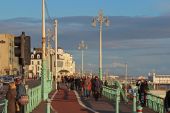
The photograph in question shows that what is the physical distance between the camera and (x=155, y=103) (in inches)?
1216

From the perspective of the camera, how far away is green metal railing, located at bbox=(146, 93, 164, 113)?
93.3 ft

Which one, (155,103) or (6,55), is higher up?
(6,55)

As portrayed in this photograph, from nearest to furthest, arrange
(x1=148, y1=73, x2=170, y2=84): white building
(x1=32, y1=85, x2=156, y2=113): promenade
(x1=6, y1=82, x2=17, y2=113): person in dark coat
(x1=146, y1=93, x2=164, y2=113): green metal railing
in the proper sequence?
(x1=6, y1=82, x2=17, y2=113): person in dark coat < (x1=146, y1=93, x2=164, y2=113): green metal railing < (x1=32, y1=85, x2=156, y2=113): promenade < (x1=148, y1=73, x2=170, y2=84): white building

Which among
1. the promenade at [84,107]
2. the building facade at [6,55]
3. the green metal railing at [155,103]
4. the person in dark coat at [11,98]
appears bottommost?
the promenade at [84,107]

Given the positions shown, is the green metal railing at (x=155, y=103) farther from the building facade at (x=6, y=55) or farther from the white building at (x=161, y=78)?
the building facade at (x=6, y=55)

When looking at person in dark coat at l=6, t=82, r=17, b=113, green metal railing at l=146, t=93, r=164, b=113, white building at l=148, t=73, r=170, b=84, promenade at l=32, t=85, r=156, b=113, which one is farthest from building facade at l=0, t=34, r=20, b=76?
person in dark coat at l=6, t=82, r=17, b=113

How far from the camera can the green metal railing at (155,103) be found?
93.3 feet

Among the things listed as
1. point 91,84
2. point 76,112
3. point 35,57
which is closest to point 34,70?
point 35,57

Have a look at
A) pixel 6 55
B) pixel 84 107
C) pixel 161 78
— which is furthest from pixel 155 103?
pixel 6 55

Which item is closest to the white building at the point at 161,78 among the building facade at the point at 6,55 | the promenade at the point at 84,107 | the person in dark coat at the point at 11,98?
the building facade at the point at 6,55

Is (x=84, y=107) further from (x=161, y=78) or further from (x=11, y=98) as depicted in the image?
(x=161, y=78)

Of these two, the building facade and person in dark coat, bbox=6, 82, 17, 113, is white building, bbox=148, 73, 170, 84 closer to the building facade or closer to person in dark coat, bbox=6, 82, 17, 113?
the building facade

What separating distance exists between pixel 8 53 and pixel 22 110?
166 meters

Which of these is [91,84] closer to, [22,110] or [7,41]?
[22,110]
